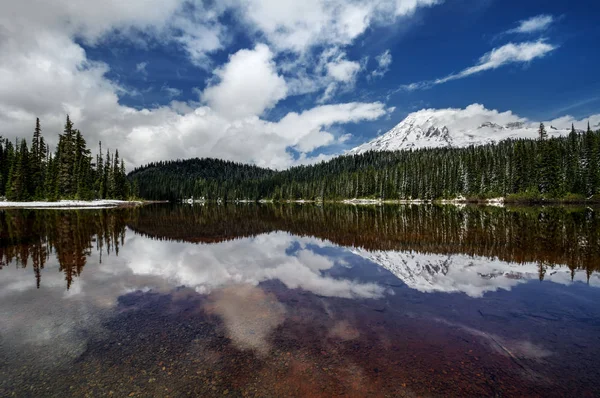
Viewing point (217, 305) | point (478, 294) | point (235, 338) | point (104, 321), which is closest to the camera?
point (235, 338)

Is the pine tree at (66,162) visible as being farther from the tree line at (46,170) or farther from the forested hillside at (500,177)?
the forested hillside at (500,177)

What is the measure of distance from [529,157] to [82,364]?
381 ft

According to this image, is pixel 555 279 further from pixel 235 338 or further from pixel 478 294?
pixel 235 338

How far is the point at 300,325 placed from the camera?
8.73m

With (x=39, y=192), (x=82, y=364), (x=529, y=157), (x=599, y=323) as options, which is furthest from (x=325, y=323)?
(x=529, y=157)

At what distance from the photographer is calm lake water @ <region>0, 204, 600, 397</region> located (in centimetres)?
600

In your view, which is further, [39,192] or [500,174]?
[500,174]

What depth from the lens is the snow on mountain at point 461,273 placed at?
1239 centimetres

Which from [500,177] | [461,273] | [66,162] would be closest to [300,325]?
[461,273]

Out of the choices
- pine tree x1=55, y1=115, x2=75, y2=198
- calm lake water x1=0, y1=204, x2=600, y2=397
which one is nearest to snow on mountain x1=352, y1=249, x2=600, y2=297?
calm lake water x1=0, y1=204, x2=600, y2=397

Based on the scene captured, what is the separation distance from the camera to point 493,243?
21.3 meters

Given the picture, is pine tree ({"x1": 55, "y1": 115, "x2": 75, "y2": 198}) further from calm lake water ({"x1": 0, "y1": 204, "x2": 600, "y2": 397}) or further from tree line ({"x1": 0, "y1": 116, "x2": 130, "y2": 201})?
calm lake water ({"x1": 0, "y1": 204, "x2": 600, "y2": 397})

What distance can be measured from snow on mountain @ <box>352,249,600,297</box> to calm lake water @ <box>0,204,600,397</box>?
0.09m

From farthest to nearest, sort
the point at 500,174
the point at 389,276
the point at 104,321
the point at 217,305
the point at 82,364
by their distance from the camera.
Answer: the point at 500,174, the point at 389,276, the point at 217,305, the point at 104,321, the point at 82,364
